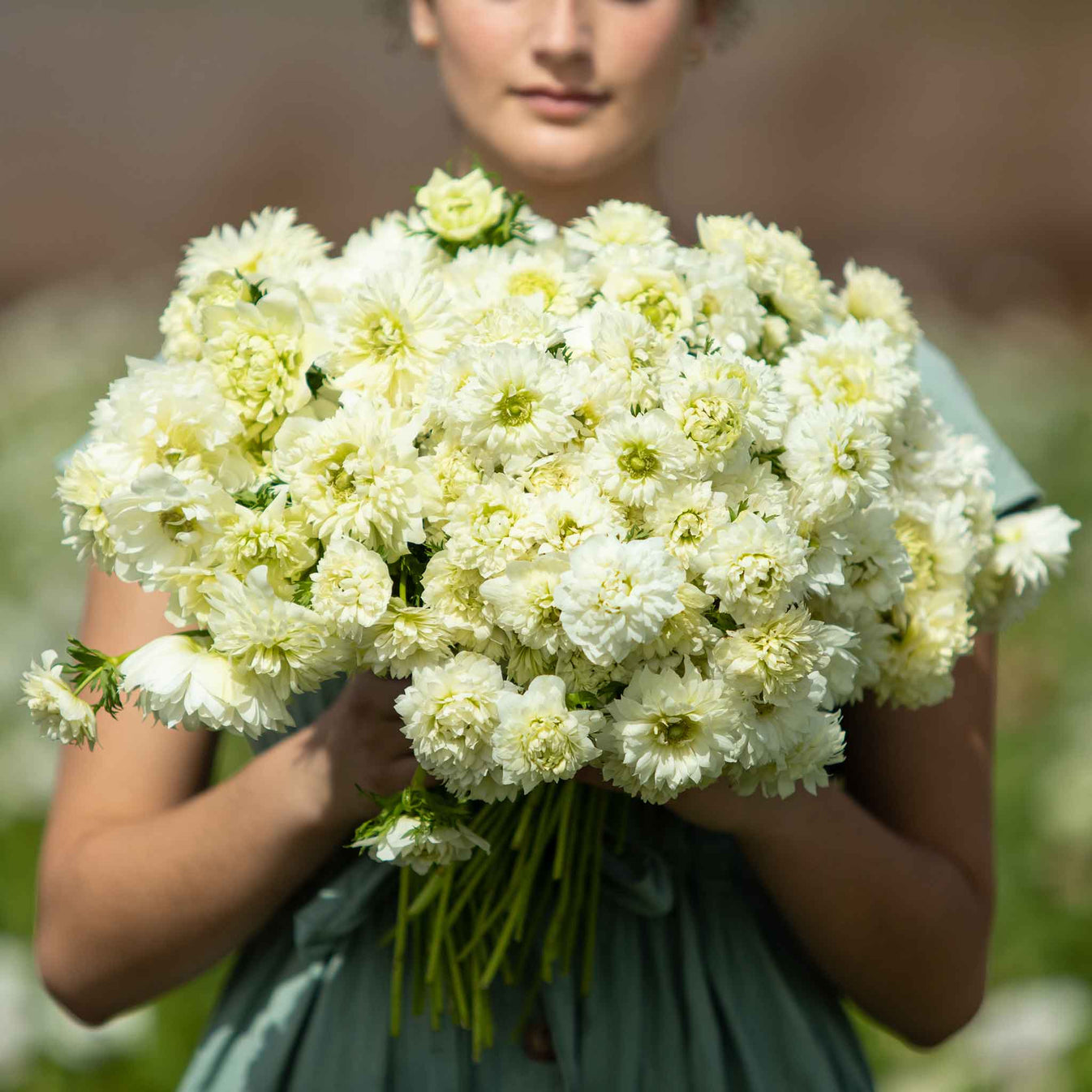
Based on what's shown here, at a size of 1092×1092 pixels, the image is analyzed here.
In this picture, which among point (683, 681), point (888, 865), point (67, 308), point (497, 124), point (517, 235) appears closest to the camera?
point (683, 681)

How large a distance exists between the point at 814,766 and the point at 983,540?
307 mm

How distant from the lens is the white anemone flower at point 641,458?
90 cm

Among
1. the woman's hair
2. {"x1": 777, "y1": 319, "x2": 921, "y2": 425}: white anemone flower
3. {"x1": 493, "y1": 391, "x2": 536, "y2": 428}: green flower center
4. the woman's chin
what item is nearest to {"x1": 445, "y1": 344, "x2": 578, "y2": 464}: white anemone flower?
{"x1": 493, "y1": 391, "x2": 536, "y2": 428}: green flower center

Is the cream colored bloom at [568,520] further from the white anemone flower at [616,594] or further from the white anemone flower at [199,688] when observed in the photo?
the white anemone flower at [199,688]

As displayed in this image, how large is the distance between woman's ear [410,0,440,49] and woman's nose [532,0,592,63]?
21 cm

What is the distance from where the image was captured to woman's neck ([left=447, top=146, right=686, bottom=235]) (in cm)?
148

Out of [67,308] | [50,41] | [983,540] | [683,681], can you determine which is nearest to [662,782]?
[683,681]

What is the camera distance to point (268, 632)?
90 centimetres

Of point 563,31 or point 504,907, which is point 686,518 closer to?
point 504,907

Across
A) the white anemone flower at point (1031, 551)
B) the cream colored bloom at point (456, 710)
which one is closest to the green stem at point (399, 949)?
the cream colored bloom at point (456, 710)

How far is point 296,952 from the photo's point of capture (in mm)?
1354

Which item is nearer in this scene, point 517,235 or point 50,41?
point 517,235

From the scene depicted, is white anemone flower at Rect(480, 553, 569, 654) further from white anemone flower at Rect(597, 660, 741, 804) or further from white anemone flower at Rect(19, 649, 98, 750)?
white anemone flower at Rect(19, 649, 98, 750)

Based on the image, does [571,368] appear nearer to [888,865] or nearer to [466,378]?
[466,378]
